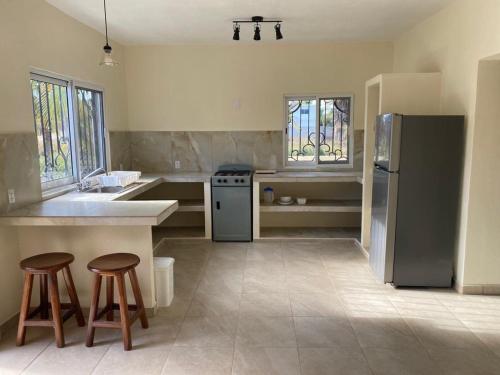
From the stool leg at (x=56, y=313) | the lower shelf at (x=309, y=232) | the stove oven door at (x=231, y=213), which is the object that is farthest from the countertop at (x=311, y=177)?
the stool leg at (x=56, y=313)

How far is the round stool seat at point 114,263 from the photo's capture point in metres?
2.56

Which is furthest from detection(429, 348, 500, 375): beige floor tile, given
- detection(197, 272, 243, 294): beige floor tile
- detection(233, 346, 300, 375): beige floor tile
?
detection(197, 272, 243, 294): beige floor tile

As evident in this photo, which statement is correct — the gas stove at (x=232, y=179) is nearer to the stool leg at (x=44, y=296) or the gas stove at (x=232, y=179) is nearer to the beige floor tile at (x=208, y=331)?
the beige floor tile at (x=208, y=331)

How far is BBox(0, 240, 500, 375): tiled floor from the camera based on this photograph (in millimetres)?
2395

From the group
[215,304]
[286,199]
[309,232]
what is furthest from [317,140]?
[215,304]

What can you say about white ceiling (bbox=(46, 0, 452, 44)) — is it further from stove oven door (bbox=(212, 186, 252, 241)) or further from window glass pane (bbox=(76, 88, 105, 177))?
stove oven door (bbox=(212, 186, 252, 241))

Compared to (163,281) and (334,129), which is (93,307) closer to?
(163,281)

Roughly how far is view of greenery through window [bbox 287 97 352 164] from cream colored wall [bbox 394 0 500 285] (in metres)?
1.77

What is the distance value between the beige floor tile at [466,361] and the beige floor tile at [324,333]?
517mm

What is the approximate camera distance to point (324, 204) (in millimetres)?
5035

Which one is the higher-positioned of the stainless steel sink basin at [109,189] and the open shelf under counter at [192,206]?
the stainless steel sink basin at [109,189]

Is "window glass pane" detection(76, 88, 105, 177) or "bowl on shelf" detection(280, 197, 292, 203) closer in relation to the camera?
"window glass pane" detection(76, 88, 105, 177)

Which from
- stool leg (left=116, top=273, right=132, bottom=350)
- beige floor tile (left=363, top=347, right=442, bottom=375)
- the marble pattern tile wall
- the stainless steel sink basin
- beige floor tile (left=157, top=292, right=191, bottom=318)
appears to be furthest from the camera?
the stainless steel sink basin

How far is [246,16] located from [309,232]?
2795 millimetres
